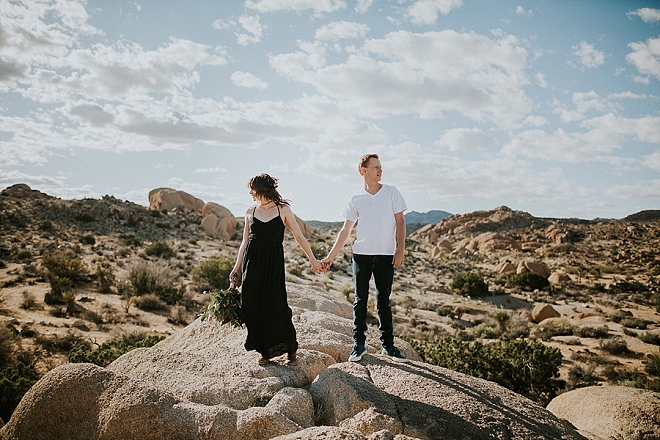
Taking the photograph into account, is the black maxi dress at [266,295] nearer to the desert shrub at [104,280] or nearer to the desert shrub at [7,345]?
the desert shrub at [7,345]

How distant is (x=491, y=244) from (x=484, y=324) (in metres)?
→ 34.5

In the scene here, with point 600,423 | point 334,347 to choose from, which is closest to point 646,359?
point 600,423

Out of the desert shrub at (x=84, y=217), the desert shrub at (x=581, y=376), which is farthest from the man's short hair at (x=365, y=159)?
the desert shrub at (x=84, y=217)

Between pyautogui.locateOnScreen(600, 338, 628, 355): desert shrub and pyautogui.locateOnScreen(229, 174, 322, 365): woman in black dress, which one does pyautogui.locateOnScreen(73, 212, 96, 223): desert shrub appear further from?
pyautogui.locateOnScreen(600, 338, 628, 355): desert shrub

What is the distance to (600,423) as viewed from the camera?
16.5 feet

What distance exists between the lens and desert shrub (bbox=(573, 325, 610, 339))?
1288 cm

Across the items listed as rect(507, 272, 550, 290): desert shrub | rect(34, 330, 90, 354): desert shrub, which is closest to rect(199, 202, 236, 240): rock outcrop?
rect(507, 272, 550, 290): desert shrub

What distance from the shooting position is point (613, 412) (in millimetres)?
5105

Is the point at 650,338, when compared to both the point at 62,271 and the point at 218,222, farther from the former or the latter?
the point at 218,222

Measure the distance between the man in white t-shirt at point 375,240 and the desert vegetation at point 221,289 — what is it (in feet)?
15.5

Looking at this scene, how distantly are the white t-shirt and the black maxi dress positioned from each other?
92cm

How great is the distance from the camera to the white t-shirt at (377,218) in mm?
4418

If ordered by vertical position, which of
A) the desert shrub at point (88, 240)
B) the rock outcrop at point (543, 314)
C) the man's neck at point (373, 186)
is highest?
the man's neck at point (373, 186)

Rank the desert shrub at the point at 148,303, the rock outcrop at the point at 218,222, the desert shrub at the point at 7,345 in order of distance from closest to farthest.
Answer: the desert shrub at the point at 7,345 → the desert shrub at the point at 148,303 → the rock outcrop at the point at 218,222
